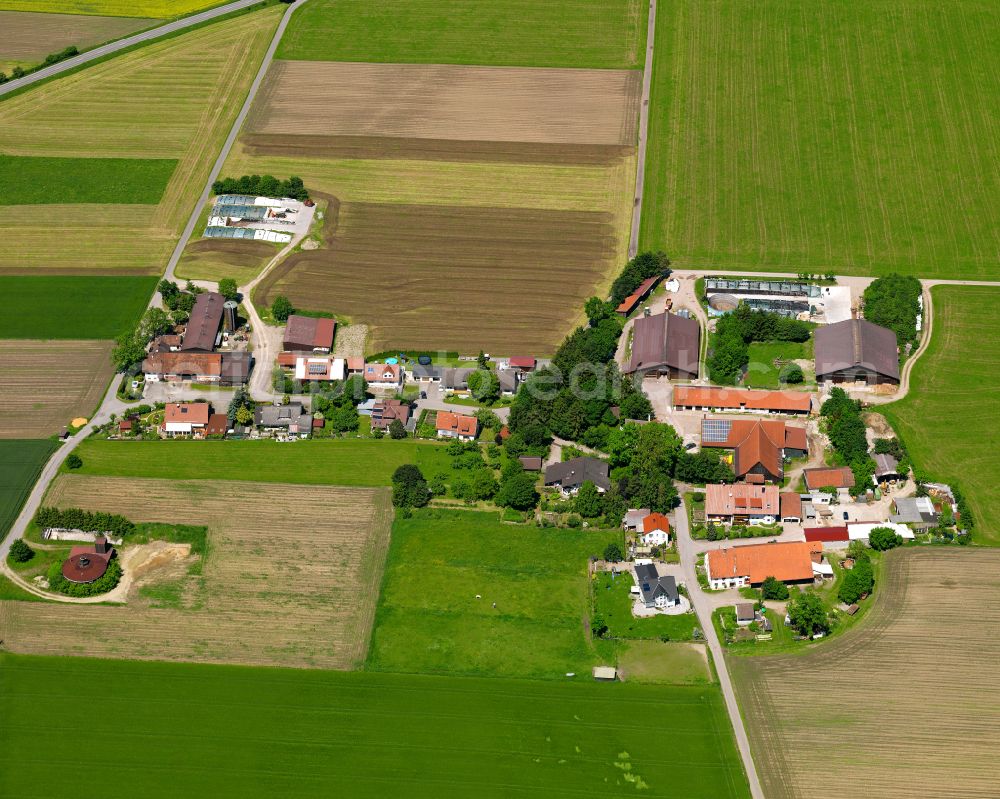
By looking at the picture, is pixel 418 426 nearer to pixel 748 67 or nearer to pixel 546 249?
pixel 546 249

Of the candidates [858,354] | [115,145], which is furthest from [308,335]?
[858,354]

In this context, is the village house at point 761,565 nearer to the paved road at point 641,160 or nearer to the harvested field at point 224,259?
the paved road at point 641,160

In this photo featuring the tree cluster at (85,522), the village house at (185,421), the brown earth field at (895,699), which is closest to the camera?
the brown earth field at (895,699)

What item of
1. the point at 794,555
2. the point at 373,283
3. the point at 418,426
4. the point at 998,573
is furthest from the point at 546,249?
the point at 998,573

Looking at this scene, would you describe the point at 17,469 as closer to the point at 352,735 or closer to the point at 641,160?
the point at 352,735

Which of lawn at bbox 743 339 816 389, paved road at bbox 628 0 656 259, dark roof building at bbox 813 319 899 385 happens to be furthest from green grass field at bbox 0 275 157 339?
dark roof building at bbox 813 319 899 385

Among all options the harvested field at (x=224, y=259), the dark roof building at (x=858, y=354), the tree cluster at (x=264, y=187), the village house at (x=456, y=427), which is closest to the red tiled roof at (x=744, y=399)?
the dark roof building at (x=858, y=354)
